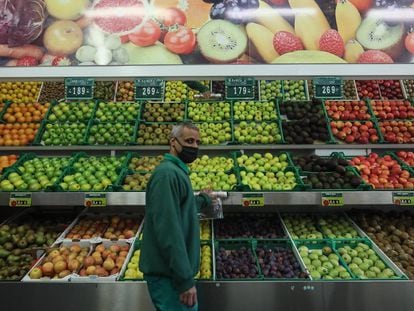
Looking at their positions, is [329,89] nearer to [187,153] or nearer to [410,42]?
[410,42]

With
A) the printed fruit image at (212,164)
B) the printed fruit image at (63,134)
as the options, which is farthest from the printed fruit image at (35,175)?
the printed fruit image at (212,164)

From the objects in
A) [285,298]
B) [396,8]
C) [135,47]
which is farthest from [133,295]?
[396,8]

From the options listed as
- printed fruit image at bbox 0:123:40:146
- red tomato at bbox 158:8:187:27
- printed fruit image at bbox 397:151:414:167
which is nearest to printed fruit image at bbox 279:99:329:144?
printed fruit image at bbox 397:151:414:167

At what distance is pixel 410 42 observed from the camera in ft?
9.27

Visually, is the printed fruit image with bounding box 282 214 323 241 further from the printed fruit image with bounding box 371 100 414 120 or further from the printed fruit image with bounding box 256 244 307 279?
the printed fruit image with bounding box 371 100 414 120

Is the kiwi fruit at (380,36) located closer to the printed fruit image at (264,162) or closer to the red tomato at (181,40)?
the red tomato at (181,40)

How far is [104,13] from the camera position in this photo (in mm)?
2805

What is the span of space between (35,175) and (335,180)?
322 cm

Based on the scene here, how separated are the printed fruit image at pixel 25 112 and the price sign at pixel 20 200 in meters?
1.71

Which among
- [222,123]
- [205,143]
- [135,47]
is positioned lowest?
[205,143]

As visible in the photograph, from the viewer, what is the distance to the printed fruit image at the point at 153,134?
461 cm

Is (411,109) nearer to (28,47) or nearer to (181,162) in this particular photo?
(181,162)

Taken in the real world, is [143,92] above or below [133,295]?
above

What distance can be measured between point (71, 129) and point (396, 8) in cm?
389
